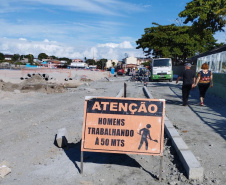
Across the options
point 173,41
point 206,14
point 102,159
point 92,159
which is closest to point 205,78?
point 102,159

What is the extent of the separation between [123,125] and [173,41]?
135ft

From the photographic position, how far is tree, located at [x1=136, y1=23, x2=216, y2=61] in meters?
42.9

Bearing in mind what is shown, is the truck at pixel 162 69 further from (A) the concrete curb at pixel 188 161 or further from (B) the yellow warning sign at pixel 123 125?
(B) the yellow warning sign at pixel 123 125

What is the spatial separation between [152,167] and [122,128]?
0.94 metres

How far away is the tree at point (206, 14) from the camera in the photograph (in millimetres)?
19000

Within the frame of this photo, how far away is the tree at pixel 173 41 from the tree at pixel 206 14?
68.3ft

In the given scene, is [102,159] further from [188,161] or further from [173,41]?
[173,41]

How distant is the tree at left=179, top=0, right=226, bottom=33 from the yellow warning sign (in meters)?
15.8

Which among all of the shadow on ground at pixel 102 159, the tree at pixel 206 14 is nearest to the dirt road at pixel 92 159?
the shadow on ground at pixel 102 159

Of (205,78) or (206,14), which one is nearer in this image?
(205,78)

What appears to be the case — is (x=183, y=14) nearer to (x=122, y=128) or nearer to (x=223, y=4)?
(x=223, y=4)

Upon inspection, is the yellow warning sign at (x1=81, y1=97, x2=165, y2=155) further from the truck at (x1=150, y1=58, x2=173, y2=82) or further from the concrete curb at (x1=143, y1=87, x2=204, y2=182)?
the truck at (x1=150, y1=58, x2=173, y2=82)

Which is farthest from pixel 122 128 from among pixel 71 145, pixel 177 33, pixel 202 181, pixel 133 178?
pixel 177 33

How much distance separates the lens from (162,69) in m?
30.2
